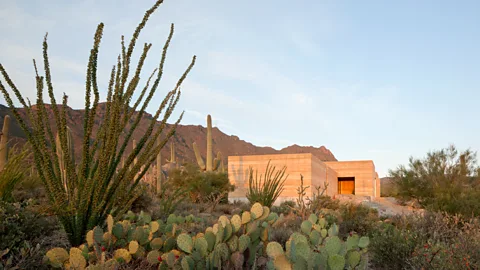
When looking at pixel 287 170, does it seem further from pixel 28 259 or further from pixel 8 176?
pixel 28 259

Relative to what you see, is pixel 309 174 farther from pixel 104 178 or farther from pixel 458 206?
pixel 104 178

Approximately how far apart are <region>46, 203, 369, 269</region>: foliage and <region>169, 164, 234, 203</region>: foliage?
1317 cm

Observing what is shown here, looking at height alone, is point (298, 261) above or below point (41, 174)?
below

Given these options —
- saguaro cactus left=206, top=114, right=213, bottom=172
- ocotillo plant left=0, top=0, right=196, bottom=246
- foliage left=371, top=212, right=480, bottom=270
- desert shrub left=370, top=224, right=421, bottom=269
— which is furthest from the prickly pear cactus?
saguaro cactus left=206, top=114, right=213, bottom=172

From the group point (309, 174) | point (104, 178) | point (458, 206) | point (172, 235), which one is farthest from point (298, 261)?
point (309, 174)

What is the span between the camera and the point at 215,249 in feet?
9.99

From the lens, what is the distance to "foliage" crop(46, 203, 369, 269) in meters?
2.75

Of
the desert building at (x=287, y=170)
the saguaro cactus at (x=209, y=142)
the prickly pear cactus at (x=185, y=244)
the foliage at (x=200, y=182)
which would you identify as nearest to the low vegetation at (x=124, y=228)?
the prickly pear cactus at (x=185, y=244)

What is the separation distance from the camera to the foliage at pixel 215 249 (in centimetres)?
275

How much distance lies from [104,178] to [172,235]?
872mm

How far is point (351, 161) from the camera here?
3300 cm

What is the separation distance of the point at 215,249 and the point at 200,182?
611 inches

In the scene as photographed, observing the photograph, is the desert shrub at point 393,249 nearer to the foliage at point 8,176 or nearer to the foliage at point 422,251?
the foliage at point 422,251

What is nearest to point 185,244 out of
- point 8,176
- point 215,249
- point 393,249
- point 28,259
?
point 215,249
